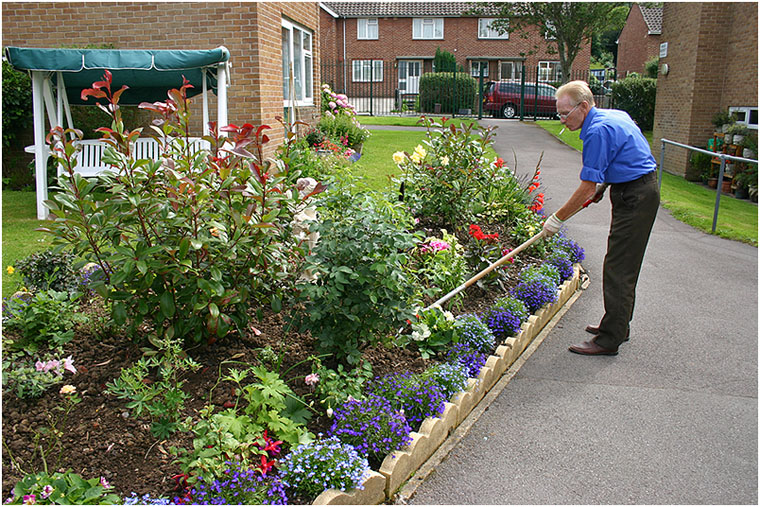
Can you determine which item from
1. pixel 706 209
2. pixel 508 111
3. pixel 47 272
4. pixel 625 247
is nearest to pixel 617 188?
pixel 625 247

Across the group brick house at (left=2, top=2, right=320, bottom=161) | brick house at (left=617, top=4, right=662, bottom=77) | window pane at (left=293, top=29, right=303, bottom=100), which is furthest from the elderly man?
brick house at (left=617, top=4, right=662, bottom=77)

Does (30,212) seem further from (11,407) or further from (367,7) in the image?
(367,7)

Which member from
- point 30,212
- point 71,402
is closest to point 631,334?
point 71,402

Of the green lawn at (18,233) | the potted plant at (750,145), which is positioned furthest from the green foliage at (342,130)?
the potted plant at (750,145)

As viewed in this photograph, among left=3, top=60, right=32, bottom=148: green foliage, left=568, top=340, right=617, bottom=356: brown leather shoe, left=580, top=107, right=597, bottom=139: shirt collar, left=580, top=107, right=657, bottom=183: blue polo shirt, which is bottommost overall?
left=568, top=340, right=617, bottom=356: brown leather shoe

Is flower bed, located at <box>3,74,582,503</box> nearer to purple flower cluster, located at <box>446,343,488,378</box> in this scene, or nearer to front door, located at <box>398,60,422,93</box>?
A: purple flower cluster, located at <box>446,343,488,378</box>

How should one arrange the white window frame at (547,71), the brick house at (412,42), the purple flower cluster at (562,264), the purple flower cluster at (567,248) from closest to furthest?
the purple flower cluster at (562,264), the purple flower cluster at (567,248), the brick house at (412,42), the white window frame at (547,71)

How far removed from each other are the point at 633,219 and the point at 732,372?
1.38 m

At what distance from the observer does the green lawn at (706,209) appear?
30.0 feet

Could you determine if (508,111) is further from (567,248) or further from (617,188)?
(617,188)

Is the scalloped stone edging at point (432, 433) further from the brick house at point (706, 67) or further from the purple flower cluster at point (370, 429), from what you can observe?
the brick house at point (706, 67)

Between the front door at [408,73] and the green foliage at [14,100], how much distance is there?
3253cm

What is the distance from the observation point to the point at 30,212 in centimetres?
841

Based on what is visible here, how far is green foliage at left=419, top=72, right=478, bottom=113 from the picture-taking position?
2800cm
